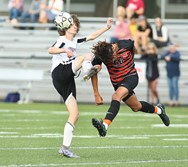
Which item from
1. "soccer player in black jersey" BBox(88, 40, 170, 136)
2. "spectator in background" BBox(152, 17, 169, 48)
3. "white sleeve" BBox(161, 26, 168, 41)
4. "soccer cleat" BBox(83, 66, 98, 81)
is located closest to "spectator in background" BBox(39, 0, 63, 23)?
"spectator in background" BBox(152, 17, 169, 48)

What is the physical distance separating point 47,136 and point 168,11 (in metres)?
12.4

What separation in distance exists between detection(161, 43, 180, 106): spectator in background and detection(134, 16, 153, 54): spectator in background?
0.77 meters

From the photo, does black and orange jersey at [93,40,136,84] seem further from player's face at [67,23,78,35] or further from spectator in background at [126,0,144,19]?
spectator in background at [126,0,144,19]

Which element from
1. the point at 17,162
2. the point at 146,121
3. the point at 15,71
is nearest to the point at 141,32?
the point at 15,71

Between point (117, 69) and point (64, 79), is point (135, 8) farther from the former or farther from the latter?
point (64, 79)

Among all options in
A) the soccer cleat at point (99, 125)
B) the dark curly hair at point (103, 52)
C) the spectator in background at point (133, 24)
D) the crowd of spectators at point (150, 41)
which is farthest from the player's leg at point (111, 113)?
the spectator in background at point (133, 24)

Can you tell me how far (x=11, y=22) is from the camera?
25.3 metres

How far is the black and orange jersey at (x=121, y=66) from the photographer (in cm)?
1063

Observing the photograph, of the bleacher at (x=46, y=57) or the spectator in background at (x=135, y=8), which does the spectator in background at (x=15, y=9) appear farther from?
the spectator in background at (x=135, y=8)

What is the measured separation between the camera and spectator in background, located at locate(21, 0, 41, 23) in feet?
82.2

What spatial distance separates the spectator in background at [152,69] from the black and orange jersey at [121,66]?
11.9 metres

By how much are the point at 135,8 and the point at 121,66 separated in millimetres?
12952

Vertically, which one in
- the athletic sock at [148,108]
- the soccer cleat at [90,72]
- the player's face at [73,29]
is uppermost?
the player's face at [73,29]

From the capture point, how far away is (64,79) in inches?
402
